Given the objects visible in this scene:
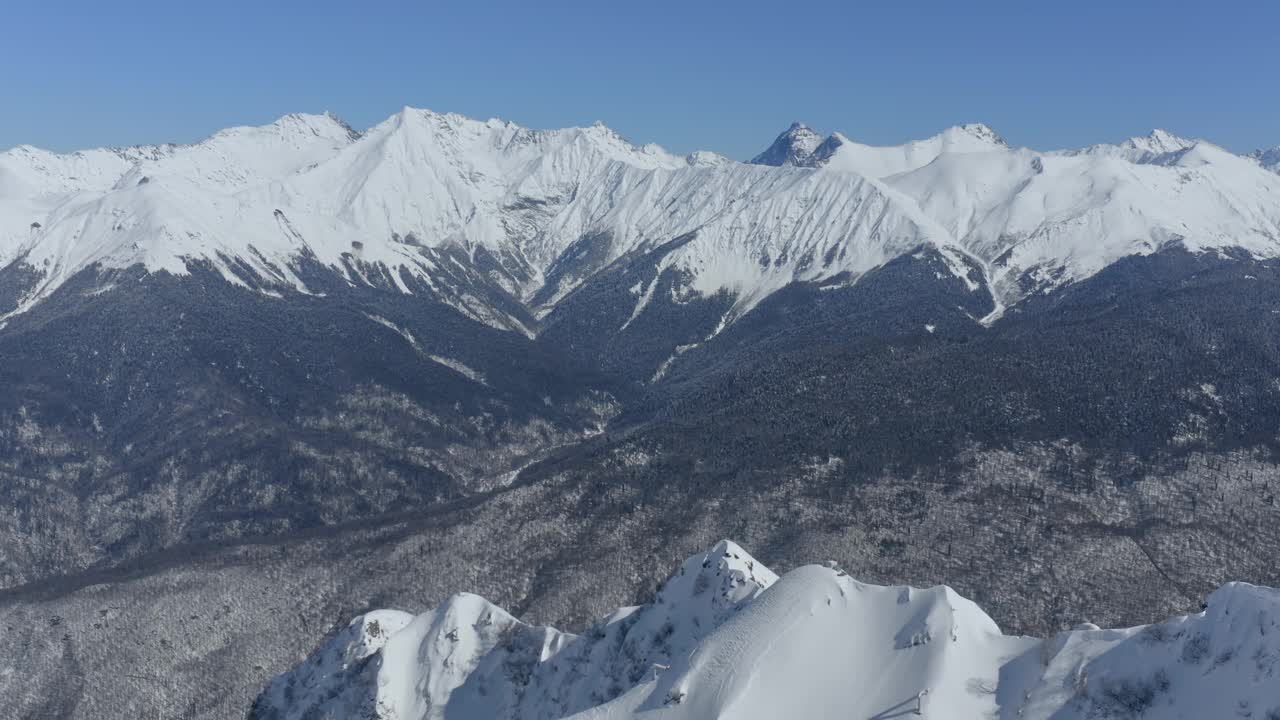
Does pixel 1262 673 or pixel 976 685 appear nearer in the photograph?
pixel 1262 673

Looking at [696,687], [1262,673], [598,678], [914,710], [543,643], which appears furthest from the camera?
[543,643]

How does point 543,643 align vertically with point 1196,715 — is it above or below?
above

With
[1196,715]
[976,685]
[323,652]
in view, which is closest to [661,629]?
[976,685]

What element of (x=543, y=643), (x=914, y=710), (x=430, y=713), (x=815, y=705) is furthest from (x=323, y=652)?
(x=914, y=710)

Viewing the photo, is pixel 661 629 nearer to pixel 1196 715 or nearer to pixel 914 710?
pixel 914 710

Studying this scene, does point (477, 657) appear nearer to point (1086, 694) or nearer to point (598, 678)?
point (598, 678)

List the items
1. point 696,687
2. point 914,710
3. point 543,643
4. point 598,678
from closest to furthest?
point 914,710 → point 696,687 → point 598,678 → point 543,643
